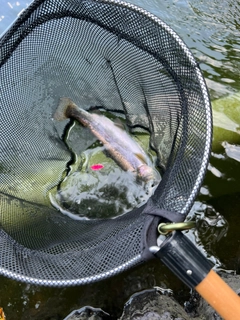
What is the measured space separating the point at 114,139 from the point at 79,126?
0.30m

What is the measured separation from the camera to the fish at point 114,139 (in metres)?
2.68

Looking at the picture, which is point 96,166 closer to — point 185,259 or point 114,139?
point 114,139

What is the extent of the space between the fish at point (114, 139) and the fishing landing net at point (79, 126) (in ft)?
0.24

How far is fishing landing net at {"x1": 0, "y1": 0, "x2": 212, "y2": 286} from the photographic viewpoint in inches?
62.8

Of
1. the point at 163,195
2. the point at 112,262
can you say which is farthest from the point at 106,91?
the point at 112,262

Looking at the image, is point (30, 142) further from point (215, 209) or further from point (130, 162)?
point (215, 209)

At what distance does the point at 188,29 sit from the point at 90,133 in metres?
2.00

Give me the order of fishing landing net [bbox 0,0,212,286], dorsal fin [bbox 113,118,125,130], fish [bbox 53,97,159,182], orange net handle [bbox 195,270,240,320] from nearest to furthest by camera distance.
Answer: orange net handle [bbox 195,270,240,320] < fishing landing net [bbox 0,0,212,286] < fish [bbox 53,97,159,182] < dorsal fin [bbox 113,118,125,130]

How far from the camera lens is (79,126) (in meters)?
2.94

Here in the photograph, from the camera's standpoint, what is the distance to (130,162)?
2.74 meters

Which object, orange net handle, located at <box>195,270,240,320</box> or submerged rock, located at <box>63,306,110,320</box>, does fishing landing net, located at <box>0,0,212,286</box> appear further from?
submerged rock, located at <box>63,306,110,320</box>

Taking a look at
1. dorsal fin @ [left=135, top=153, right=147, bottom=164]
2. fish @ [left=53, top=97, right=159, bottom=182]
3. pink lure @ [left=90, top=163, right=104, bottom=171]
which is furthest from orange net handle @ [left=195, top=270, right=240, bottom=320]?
pink lure @ [left=90, top=163, right=104, bottom=171]

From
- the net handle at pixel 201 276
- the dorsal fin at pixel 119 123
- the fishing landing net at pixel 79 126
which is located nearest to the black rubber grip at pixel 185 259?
the net handle at pixel 201 276

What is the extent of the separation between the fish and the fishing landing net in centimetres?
7
